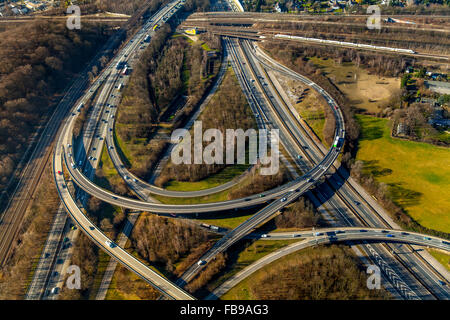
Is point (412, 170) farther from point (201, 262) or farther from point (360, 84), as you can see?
point (201, 262)

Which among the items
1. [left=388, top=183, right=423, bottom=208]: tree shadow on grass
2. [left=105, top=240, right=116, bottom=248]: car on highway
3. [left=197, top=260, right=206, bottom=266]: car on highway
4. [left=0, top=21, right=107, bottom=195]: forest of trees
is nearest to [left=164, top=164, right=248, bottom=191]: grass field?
[left=105, top=240, right=116, bottom=248]: car on highway

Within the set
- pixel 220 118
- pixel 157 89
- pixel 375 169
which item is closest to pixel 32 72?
pixel 157 89

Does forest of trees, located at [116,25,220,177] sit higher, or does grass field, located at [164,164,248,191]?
forest of trees, located at [116,25,220,177]

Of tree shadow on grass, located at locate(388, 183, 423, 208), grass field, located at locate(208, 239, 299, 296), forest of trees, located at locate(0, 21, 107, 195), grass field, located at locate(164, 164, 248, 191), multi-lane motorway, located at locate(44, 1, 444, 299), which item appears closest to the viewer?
grass field, located at locate(208, 239, 299, 296)

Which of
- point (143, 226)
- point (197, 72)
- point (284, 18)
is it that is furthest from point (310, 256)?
point (284, 18)

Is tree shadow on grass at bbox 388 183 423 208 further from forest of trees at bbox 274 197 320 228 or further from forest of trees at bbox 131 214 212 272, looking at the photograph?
forest of trees at bbox 131 214 212 272

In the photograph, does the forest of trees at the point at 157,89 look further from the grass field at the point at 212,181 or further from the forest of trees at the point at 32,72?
the forest of trees at the point at 32,72

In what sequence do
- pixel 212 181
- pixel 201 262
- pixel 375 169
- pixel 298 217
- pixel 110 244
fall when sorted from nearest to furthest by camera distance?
pixel 201 262 → pixel 110 244 → pixel 298 217 → pixel 212 181 → pixel 375 169

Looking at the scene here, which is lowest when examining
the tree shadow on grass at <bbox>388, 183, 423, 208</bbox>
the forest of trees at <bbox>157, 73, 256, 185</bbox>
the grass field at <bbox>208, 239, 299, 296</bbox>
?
the grass field at <bbox>208, 239, 299, 296</bbox>
